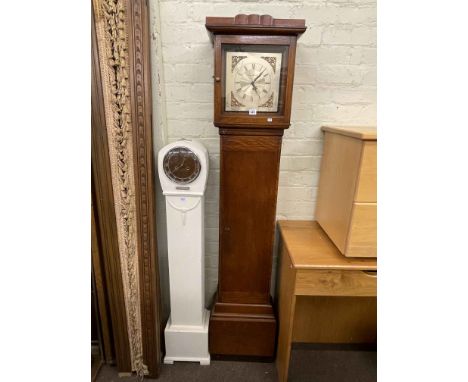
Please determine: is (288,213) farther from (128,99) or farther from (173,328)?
(128,99)

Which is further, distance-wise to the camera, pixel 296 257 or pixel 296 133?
pixel 296 133

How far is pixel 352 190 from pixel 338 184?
13 centimetres

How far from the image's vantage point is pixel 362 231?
1.11 meters

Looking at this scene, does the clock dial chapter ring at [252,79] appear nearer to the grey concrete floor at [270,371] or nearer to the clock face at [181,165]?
the clock face at [181,165]

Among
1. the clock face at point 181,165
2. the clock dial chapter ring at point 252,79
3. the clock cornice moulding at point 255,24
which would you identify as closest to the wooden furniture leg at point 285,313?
the clock face at point 181,165

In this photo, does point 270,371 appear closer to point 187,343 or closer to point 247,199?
point 187,343

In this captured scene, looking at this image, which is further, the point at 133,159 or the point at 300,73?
the point at 300,73

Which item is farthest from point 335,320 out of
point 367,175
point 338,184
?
point 367,175

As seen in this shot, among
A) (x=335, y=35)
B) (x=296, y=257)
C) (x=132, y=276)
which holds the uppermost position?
(x=335, y=35)

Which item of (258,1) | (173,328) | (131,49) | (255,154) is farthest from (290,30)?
(173,328)

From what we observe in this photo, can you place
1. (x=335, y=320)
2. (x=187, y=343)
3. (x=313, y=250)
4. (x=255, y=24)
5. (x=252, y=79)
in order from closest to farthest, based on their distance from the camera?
(x=255, y=24) → (x=252, y=79) → (x=313, y=250) → (x=187, y=343) → (x=335, y=320)

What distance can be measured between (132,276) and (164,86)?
94cm

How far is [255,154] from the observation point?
1.21 m

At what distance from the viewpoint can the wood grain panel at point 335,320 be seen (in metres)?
1.61
